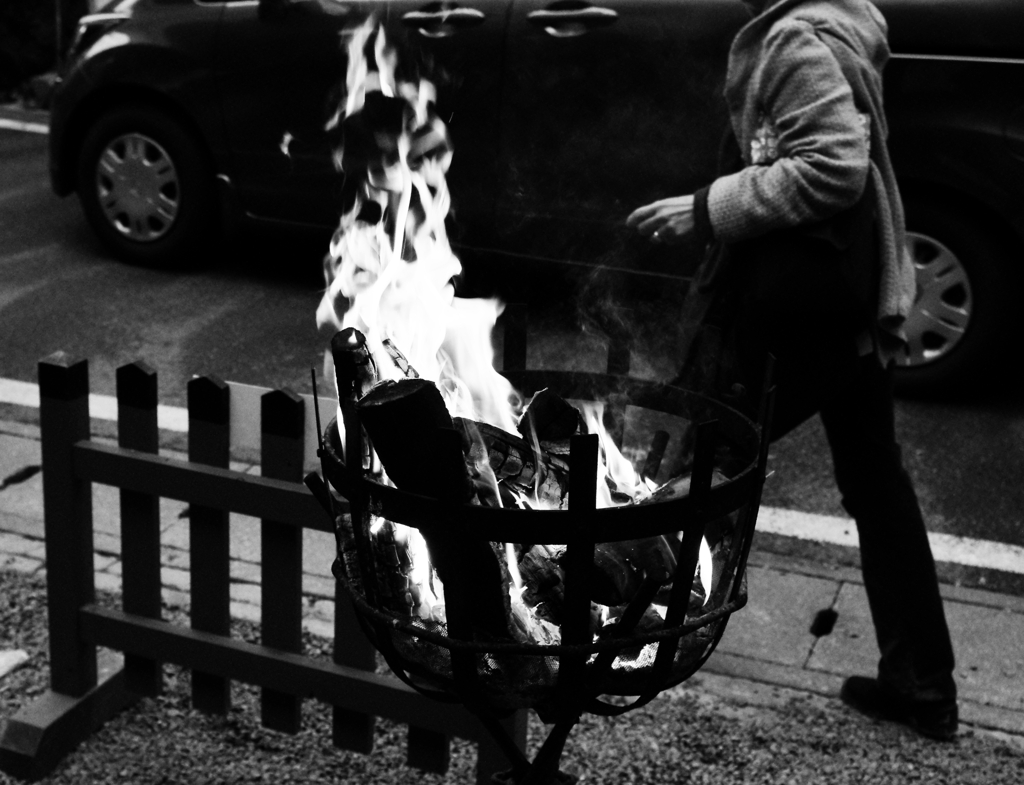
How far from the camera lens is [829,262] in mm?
3123

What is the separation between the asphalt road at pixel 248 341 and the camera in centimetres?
504

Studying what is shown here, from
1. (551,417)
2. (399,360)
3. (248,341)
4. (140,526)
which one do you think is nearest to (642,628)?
(551,417)

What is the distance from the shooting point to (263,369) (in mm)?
6047

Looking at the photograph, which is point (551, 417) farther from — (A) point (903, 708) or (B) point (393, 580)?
(A) point (903, 708)

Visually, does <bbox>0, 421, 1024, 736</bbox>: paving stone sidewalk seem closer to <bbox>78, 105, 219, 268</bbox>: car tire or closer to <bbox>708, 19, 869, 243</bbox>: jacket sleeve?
<bbox>708, 19, 869, 243</bbox>: jacket sleeve

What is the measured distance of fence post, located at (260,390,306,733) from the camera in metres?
3.03

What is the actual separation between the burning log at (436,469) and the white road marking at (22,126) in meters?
9.68

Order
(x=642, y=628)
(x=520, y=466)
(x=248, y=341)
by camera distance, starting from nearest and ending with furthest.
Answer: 1. (x=642, y=628)
2. (x=520, y=466)
3. (x=248, y=341)

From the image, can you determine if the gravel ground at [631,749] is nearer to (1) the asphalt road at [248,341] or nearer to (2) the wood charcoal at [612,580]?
(1) the asphalt road at [248,341]

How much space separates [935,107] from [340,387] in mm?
4091

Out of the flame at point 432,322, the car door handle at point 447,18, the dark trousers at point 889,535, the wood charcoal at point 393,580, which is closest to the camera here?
the wood charcoal at point 393,580

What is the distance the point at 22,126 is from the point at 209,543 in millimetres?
8789

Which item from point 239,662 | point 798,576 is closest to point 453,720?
point 239,662

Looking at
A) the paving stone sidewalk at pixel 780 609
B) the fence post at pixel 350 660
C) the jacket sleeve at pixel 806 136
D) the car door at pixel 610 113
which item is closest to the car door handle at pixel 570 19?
the car door at pixel 610 113
